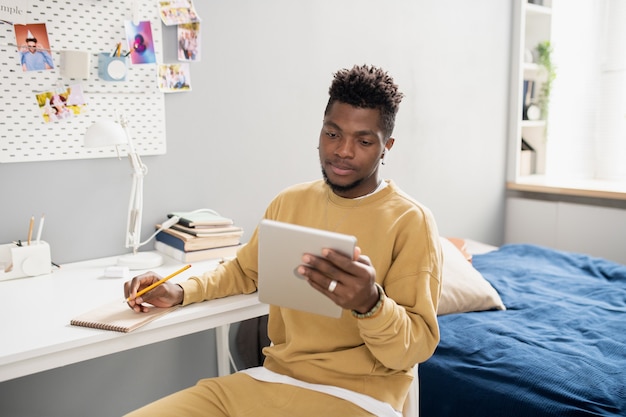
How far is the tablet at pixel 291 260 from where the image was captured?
103 cm

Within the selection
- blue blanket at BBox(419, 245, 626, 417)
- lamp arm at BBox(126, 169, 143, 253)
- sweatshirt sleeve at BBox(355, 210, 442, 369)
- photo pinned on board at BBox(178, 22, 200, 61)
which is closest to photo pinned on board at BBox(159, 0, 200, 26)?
photo pinned on board at BBox(178, 22, 200, 61)

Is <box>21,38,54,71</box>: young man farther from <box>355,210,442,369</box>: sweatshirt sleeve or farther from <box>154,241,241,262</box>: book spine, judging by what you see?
<box>355,210,442,369</box>: sweatshirt sleeve

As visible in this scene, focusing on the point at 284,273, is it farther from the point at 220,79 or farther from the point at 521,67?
the point at 521,67

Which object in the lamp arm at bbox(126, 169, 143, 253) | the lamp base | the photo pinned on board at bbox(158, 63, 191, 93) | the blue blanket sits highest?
the photo pinned on board at bbox(158, 63, 191, 93)

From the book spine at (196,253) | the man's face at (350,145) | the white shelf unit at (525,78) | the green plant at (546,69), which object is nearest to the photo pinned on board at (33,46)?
the book spine at (196,253)

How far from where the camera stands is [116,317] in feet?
4.33

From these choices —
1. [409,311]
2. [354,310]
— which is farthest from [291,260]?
[409,311]

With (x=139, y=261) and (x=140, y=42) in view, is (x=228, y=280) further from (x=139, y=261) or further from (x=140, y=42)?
(x=140, y=42)

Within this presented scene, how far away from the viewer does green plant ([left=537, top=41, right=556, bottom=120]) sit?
3.25 m

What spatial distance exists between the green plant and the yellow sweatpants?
2613 millimetres

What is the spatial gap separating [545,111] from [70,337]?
2887 mm

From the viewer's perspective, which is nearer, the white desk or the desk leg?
the white desk

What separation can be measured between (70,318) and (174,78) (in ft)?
3.07

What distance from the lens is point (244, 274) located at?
1.52 metres
